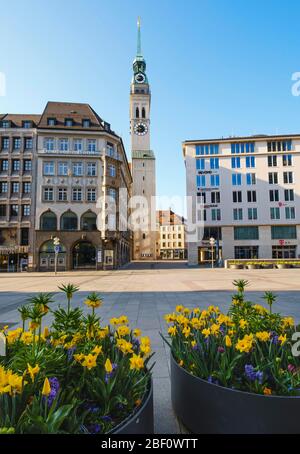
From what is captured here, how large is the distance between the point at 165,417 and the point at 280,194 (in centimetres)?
5109

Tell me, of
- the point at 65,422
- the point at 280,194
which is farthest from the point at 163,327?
the point at 280,194

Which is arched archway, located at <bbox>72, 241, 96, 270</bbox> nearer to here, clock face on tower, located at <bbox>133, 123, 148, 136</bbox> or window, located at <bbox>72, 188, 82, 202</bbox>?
window, located at <bbox>72, 188, 82, 202</bbox>

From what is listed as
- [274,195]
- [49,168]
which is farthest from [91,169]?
[274,195]

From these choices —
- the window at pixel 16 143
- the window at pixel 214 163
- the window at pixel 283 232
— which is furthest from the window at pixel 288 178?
the window at pixel 16 143

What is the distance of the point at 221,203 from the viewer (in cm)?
4812

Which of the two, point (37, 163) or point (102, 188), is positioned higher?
point (37, 163)

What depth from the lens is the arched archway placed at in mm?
37031

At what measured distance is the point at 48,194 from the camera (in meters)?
37.2

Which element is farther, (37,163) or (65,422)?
(37,163)

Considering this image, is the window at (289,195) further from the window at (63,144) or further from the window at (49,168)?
the window at (49,168)

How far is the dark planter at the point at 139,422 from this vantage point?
5.43 ft

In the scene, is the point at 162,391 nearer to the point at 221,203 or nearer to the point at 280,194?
the point at 221,203
